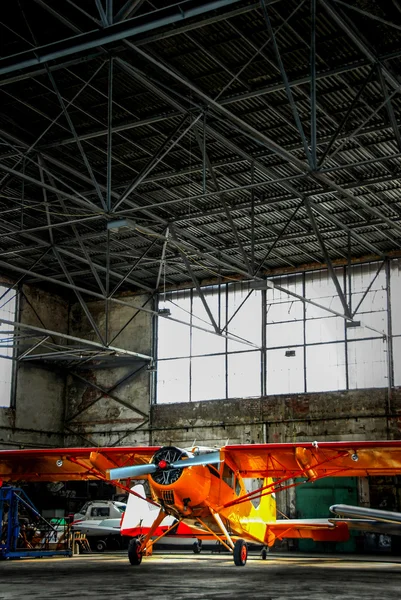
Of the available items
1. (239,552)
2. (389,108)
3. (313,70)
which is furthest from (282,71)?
(239,552)

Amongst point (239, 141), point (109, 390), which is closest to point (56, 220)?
point (239, 141)

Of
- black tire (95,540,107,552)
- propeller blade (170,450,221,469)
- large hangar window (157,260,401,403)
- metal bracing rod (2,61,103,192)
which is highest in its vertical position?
metal bracing rod (2,61,103,192)

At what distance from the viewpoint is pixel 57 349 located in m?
31.3

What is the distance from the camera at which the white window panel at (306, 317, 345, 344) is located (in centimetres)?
2727

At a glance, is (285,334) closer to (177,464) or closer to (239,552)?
(239,552)

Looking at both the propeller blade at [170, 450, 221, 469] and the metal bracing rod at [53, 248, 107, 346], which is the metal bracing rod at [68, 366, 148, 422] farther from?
the propeller blade at [170, 450, 221, 469]

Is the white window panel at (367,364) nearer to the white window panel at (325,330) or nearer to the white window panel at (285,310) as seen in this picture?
the white window panel at (325,330)

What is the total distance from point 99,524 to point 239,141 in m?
14.4

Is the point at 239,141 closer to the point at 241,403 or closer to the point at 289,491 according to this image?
the point at 241,403

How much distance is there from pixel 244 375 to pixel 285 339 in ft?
7.18

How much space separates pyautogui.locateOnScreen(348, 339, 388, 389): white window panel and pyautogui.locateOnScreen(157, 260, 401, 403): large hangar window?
1.4 inches

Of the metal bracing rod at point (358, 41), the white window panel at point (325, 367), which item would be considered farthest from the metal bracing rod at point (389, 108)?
the white window panel at point (325, 367)

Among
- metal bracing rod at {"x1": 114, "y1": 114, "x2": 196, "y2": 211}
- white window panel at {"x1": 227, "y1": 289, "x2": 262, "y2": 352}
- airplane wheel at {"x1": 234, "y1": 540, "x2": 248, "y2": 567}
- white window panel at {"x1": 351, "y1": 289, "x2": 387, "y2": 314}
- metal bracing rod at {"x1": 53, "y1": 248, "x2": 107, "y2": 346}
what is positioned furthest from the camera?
white window panel at {"x1": 227, "y1": 289, "x2": 262, "y2": 352}

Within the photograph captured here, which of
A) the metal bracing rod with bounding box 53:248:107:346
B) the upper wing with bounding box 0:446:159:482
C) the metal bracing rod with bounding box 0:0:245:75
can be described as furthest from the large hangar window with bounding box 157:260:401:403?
the metal bracing rod with bounding box 0:0:245:75
